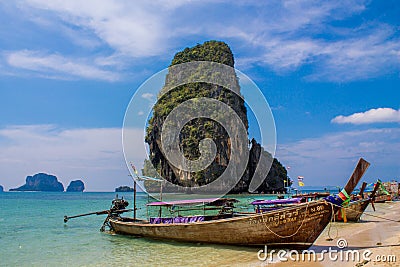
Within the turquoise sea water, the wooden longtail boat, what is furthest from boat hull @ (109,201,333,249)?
the turquoise sea water

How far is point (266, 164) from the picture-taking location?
76.4 m

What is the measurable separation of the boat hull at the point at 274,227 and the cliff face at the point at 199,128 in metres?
51.2

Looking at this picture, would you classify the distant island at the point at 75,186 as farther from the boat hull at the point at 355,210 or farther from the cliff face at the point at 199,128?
the boat hull at the point at 355,210

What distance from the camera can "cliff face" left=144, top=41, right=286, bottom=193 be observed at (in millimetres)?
64312

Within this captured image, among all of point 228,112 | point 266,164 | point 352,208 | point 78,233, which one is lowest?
point 78,233

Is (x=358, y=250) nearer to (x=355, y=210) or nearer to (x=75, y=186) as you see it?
(x=355, y=210)

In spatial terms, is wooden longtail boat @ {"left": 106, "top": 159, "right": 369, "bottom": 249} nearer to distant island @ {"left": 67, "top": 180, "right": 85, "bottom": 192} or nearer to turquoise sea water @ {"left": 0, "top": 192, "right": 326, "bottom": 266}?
turquoise sea water @ {"left": 0, "top": 192, "right": 326, "bottom": 266}

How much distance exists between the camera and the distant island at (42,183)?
149 m

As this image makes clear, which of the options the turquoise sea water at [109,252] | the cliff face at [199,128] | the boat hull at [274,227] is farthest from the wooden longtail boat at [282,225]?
the cliff face at [199,128]

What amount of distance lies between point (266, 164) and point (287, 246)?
67.0 meters

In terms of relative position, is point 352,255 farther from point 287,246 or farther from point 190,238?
point 190,238

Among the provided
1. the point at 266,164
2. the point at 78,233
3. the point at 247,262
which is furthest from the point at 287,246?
the point at 266,164

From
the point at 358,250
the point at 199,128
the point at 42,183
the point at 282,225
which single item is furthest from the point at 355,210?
the point at 42,183

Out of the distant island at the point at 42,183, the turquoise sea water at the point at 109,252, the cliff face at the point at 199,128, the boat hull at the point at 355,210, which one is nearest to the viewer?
the turquoise sea water at the point at 109,252
